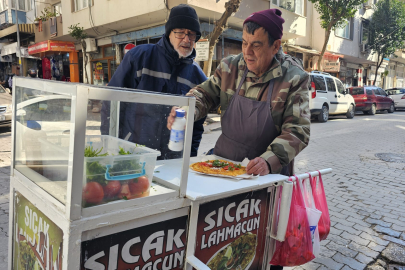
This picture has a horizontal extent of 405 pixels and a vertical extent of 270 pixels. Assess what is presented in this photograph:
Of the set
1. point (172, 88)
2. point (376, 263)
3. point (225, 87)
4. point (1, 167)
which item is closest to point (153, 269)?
point (225, 87)

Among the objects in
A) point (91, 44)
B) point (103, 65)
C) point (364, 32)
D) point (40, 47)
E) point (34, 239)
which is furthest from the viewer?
point (364, 32)

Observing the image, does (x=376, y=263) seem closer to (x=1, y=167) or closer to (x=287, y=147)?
(x=287, y=147)

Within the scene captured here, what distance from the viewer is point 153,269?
1.52 metres

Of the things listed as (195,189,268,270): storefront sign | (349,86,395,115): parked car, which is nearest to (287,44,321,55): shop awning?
(349,86,395,115): parked car

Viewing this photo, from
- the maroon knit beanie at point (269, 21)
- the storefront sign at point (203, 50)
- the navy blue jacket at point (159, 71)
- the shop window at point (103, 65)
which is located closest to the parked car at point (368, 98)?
the storefront sign at point (203, 50)

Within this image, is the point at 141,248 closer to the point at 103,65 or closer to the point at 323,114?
the point at 323,114

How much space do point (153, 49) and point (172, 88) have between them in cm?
36

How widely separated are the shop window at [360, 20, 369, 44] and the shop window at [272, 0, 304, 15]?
9.94 m

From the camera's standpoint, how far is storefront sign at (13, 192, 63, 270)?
1.36 meters

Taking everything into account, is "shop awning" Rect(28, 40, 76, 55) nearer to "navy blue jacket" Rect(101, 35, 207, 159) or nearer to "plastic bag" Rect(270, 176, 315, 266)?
"navy blue jacket" Rect(101, 35, 207, 159)

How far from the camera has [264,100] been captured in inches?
→ 85.6

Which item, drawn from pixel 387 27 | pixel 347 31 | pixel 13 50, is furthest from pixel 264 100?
pixel 387 27

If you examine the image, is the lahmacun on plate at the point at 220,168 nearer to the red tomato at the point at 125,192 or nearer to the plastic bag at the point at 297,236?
the plastic bag at the point at 297,236

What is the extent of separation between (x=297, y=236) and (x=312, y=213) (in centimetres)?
18
